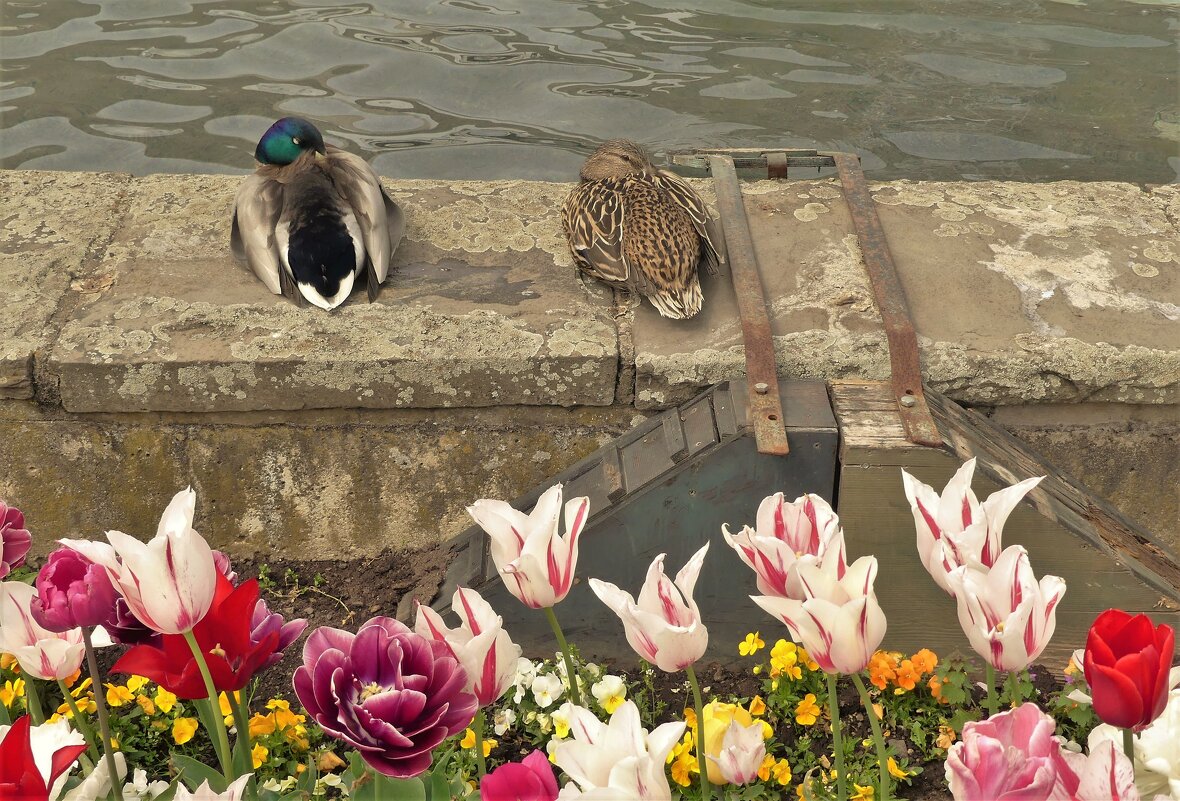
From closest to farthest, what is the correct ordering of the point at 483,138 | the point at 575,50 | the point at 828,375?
the point at 828,375, the point at 483,138, the point at 575,50

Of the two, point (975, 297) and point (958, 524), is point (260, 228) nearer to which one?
point (975, 297)

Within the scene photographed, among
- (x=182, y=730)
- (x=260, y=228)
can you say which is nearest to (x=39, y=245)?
(x=260, y=228)

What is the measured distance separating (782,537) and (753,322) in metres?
1.63

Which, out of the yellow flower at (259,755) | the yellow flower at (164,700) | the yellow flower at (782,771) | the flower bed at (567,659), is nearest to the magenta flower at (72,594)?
the flower bed at (567,659)

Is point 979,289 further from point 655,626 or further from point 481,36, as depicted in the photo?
point 481,36

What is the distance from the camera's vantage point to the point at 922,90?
6.99 m

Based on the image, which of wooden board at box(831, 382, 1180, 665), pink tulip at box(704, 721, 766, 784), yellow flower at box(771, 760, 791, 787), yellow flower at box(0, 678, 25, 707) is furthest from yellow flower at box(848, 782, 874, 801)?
yellow flower at box(0, 678, 25, 707)

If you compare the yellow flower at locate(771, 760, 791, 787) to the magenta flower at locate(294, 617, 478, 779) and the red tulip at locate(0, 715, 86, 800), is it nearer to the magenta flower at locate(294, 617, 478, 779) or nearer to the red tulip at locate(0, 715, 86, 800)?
the magenta flower at locate(294, 617, 478, 779)

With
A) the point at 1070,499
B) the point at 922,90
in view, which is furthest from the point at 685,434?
the point at 922,90

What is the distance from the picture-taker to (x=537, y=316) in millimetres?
3535

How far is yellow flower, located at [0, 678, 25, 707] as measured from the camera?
111 inches

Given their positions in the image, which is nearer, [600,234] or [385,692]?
[385,692]

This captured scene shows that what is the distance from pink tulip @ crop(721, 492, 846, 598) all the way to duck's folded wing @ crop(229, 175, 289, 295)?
2.26 meters

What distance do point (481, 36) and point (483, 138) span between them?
4.09ft
